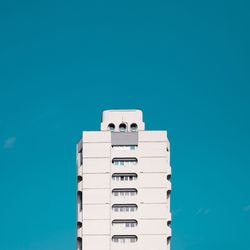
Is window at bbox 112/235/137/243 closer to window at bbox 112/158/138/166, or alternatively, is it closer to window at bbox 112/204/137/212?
window at bbox 112/204/137/212

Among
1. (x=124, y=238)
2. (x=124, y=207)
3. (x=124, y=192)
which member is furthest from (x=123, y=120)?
(x=124, y=238)

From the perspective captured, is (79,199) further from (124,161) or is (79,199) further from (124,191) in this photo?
(124,161)

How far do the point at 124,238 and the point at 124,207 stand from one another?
3688mm

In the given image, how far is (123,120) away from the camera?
5438 inches

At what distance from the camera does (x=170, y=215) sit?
13462 centimetres

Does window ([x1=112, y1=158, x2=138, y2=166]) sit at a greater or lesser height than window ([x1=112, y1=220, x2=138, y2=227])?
greater

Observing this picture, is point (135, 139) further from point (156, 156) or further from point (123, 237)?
point (123, 237)

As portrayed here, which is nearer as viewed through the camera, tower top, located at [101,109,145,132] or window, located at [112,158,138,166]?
window, located at [112,158,138,166]

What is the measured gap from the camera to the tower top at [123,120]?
13788 centimetres

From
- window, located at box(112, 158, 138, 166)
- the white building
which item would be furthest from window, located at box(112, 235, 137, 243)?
window, located at box(112, 158, 138, 166)

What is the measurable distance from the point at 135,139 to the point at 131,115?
418 cm

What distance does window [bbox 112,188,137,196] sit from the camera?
134m

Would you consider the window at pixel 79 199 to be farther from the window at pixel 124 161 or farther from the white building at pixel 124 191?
the window at pixel 124 161

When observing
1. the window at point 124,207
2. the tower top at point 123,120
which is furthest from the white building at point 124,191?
the tower top at point 123,120
